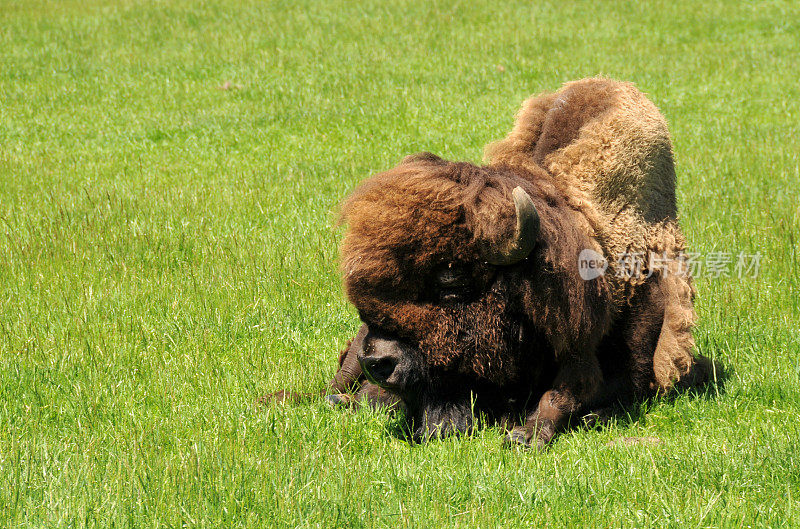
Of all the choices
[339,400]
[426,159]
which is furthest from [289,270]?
[426,159]

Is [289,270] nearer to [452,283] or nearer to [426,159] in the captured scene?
[426,159]

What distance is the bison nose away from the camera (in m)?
4.42

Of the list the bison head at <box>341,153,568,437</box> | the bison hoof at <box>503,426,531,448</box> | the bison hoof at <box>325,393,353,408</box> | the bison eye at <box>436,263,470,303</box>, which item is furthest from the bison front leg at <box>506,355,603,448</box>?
the bison hoof at <box>325,393,353,408</box>

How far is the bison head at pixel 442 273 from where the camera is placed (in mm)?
4359

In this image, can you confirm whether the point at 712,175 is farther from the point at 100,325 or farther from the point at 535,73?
the point at 100,325

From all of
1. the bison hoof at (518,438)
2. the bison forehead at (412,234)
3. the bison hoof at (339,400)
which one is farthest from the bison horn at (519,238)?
the bison hoof at (339,400)

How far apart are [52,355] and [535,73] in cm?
1215

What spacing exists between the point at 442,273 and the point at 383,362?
0.56m

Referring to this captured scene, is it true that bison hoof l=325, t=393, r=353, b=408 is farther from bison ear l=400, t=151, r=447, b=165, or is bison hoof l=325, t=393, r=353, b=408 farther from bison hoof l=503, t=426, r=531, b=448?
bison ear l=400, t=151, r=447, b=165

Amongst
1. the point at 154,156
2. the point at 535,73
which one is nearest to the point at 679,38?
the point at 535,73

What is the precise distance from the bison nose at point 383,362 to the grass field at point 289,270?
403 mm

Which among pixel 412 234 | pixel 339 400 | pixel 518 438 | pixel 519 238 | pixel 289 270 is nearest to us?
pixel 519 238

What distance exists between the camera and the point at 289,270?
754 centimetres

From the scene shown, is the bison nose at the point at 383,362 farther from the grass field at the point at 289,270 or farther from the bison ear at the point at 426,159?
the bison ear at the point at 426,159
